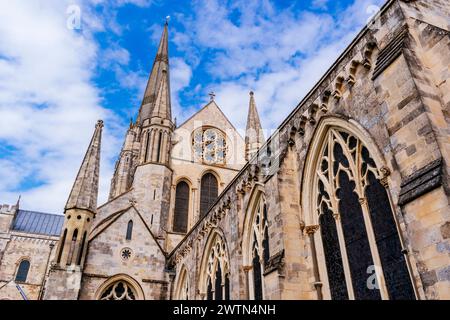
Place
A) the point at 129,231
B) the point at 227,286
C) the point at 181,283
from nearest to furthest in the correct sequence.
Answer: the point at 227,286 < the point at 181,283 < the point at 129,231

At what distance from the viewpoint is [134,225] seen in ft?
65.3

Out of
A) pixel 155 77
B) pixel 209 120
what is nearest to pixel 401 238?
pixel 209 120

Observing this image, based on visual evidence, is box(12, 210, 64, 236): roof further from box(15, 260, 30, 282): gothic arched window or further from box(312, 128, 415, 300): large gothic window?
box(312, 128, 415, 300): large gothic window

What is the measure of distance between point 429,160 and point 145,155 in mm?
21431

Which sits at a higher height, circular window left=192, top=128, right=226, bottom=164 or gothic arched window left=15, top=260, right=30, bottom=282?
circular window left=192, top=128, right=226, bottom=164

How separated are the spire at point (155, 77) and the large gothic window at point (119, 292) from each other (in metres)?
16.0

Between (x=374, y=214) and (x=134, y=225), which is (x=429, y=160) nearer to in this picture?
(x=374, y=214)

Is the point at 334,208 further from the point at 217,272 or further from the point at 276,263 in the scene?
the point at 217,272

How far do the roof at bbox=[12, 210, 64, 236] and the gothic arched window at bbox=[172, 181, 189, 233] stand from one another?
1267 inches

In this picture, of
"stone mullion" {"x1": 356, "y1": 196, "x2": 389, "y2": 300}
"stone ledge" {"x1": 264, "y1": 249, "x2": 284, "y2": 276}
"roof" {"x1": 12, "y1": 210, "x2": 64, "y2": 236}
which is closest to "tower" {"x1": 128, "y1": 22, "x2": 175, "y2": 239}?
"stone ledge" {"x1": 264, "y1": 249, "x2": 284, "y2": 276}

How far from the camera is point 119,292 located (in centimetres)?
1830

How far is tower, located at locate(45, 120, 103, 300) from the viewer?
1639 cm

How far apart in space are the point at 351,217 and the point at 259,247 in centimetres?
427

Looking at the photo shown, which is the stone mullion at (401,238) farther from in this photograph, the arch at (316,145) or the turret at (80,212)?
the turret at (80,212)
